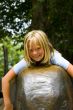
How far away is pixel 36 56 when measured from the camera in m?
3.36

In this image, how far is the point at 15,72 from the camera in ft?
11.4

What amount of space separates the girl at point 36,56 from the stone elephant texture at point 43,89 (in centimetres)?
5

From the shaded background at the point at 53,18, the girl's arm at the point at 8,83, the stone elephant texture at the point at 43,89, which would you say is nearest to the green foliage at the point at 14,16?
the shaded background at the point at 53,18

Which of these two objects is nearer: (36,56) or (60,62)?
(36,56)

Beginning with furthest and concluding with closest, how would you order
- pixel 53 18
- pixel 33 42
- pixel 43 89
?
pixel 53 18 → pixel 33 42 → pixel 43 89

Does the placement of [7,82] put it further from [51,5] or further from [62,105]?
[51,5]

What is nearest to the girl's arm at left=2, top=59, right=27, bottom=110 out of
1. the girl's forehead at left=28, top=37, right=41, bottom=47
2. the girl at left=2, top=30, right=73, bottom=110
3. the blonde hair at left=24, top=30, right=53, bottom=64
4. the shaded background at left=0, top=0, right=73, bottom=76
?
the girl at left=2, top=30, right=73, bottom=110

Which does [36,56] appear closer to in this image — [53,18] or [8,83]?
[8,83]

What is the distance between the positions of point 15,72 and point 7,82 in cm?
11

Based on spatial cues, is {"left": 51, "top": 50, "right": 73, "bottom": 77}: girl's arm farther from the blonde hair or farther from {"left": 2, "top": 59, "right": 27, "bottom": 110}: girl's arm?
{"left": 2, "top": 59, "right": 27, "bottom": 110}: girl's arm

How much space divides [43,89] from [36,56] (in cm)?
31

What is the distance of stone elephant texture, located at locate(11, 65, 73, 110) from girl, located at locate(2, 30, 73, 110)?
0.05m

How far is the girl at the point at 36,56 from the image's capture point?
3.31 m

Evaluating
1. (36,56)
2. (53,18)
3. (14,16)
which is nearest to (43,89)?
(36,56)
